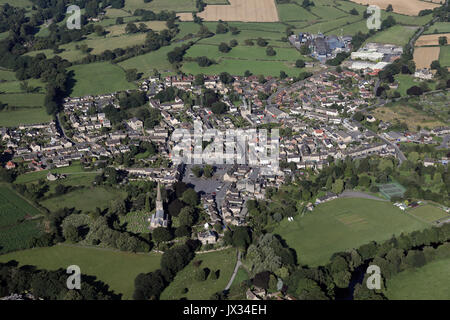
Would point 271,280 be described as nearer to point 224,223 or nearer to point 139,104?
point 224,223

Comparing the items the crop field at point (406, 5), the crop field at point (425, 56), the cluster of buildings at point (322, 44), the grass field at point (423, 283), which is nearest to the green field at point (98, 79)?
the cluster of buildings at point (322, 44)

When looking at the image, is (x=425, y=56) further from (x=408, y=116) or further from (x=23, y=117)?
(x=23, y=117)

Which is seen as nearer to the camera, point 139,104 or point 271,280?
point 271,280

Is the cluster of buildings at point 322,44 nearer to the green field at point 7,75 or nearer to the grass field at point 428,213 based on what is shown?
the grass field at point 428,213

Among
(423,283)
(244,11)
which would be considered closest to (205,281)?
(423,283)

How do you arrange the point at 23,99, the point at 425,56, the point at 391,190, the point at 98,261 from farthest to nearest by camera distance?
the point at 425,56
the point at 23,99
the point at 391,190
the point at 98,261

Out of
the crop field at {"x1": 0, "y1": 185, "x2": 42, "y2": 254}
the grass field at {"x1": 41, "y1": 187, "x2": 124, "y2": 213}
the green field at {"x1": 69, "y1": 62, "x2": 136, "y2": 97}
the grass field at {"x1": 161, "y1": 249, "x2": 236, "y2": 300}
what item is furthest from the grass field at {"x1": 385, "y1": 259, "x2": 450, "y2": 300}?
the green field at {"x1": 69, "y1": 62, "x2": 136, "y2": 97}

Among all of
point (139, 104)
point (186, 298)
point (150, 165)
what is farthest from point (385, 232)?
point (139, 104)
